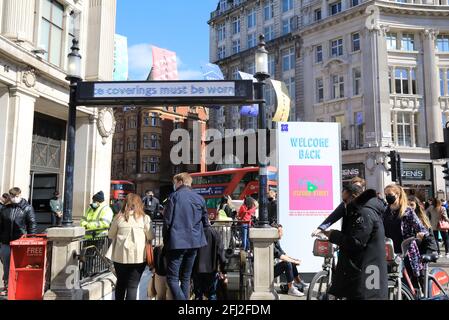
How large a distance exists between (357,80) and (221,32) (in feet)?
80.1

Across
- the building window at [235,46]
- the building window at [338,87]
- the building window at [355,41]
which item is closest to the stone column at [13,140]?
the building window at [338,87]

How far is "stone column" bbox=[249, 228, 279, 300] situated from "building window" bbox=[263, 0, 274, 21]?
146 ft

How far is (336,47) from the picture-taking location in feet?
126

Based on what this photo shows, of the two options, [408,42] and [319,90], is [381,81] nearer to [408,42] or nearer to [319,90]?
[408,42]

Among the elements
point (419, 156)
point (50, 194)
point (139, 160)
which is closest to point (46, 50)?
point (50, 194)

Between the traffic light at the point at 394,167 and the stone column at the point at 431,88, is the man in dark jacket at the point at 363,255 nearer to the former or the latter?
the traffic light at the point at 394,167

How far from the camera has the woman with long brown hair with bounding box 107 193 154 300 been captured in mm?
5730

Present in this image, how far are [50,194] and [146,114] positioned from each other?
50206mm

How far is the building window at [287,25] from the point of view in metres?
44.1

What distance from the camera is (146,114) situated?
66.0 metres

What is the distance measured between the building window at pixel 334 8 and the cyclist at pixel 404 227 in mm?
36217

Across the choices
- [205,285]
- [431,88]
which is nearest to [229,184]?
[431,88]

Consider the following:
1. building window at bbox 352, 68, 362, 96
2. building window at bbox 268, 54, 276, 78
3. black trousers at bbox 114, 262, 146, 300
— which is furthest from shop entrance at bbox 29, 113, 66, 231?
building window at bbox 268, 54, 276, 78

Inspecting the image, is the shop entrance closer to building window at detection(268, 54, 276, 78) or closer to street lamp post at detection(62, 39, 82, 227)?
street lamp post at detection(62, 39, 82, 227)
